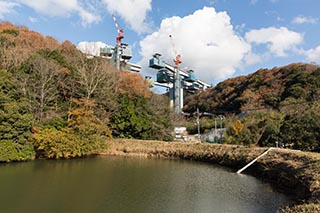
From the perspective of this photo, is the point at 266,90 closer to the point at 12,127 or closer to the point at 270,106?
the point at 270,106

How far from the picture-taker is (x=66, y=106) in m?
23.7

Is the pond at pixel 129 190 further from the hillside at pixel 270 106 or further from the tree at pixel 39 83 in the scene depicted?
the tree at pixel 39 83

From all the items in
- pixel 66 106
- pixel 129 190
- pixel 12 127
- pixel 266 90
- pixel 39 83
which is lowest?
pixel 129 190

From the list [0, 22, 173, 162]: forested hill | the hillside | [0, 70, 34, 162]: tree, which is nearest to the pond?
[0, 70, 34, 162]: tree

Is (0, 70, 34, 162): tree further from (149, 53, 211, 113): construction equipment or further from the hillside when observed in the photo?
(149, 53, 211, 113): construction equipment

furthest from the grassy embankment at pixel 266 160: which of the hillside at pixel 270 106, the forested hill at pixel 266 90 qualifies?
the forested hill at pixel 266 90

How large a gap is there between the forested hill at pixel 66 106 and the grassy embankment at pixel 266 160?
2.79m

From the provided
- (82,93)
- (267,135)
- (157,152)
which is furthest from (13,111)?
(267,135)

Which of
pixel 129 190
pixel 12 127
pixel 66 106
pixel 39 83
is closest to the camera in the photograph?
pixel 129 190

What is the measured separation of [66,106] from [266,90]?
98.2ft

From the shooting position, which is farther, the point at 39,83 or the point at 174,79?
the point at 174,79

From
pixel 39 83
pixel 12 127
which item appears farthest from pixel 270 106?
pixel 12 127

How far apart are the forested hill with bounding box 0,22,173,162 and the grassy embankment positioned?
279 cm

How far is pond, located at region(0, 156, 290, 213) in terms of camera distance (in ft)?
28.9
